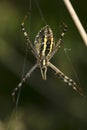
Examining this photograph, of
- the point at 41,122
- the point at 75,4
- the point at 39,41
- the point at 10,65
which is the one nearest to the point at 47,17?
the point at 75,4

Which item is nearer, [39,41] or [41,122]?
[39,41]

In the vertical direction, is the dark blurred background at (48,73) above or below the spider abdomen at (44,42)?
below

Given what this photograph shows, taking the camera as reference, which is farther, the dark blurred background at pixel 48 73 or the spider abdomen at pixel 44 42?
the dark blurred background at pixel 48 73

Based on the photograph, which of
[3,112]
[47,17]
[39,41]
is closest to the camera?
[39,41]

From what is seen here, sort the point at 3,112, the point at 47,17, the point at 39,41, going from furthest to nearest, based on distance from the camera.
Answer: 1. the point at 47,17
2. the point at 3,112
3. the point at 39,41

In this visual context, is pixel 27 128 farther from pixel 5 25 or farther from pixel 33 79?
pixel 5 25
